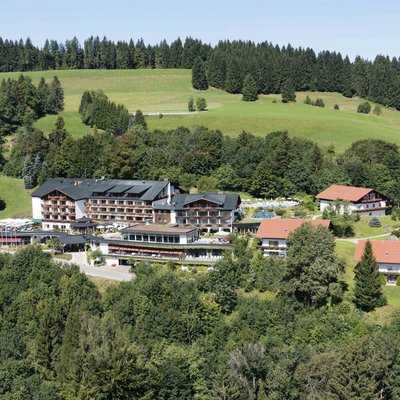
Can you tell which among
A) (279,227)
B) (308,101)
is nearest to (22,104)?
(308,101)

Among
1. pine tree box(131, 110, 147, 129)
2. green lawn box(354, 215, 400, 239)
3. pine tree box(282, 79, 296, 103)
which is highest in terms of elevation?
pine tree box(282, 79, 296, 103)

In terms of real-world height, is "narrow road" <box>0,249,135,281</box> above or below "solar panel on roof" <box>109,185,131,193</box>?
below

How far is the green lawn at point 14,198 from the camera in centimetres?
8164

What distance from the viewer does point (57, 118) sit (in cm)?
11469

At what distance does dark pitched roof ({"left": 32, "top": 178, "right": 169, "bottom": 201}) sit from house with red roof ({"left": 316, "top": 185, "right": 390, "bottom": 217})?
19217 millimetres

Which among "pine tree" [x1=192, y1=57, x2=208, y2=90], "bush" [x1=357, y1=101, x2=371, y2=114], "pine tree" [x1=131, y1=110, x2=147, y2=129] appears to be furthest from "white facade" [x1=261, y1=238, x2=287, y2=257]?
"pine tree" [x1=192, y1=57, x2=208, y2=90]

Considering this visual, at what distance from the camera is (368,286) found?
51.1 meters

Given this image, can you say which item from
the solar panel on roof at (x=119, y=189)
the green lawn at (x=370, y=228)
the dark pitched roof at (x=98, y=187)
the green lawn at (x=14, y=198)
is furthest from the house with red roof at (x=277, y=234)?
the green lawn at (x=14, y=198)

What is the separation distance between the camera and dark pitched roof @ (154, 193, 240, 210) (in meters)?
68.1

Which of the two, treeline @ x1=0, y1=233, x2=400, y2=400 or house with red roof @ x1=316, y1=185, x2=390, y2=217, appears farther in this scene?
house with red roof @ x1=316, y1=185, x2=390, y2=217

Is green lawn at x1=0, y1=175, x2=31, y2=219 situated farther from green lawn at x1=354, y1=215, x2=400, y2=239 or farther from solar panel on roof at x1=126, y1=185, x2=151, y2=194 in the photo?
green lawn at x1=354, y1=215, x2=400, y2=239

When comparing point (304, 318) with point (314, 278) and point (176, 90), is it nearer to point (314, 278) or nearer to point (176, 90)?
point (314, 278)

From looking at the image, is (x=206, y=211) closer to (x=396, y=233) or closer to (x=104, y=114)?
(x=396, y=233)

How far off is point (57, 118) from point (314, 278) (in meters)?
75.4
